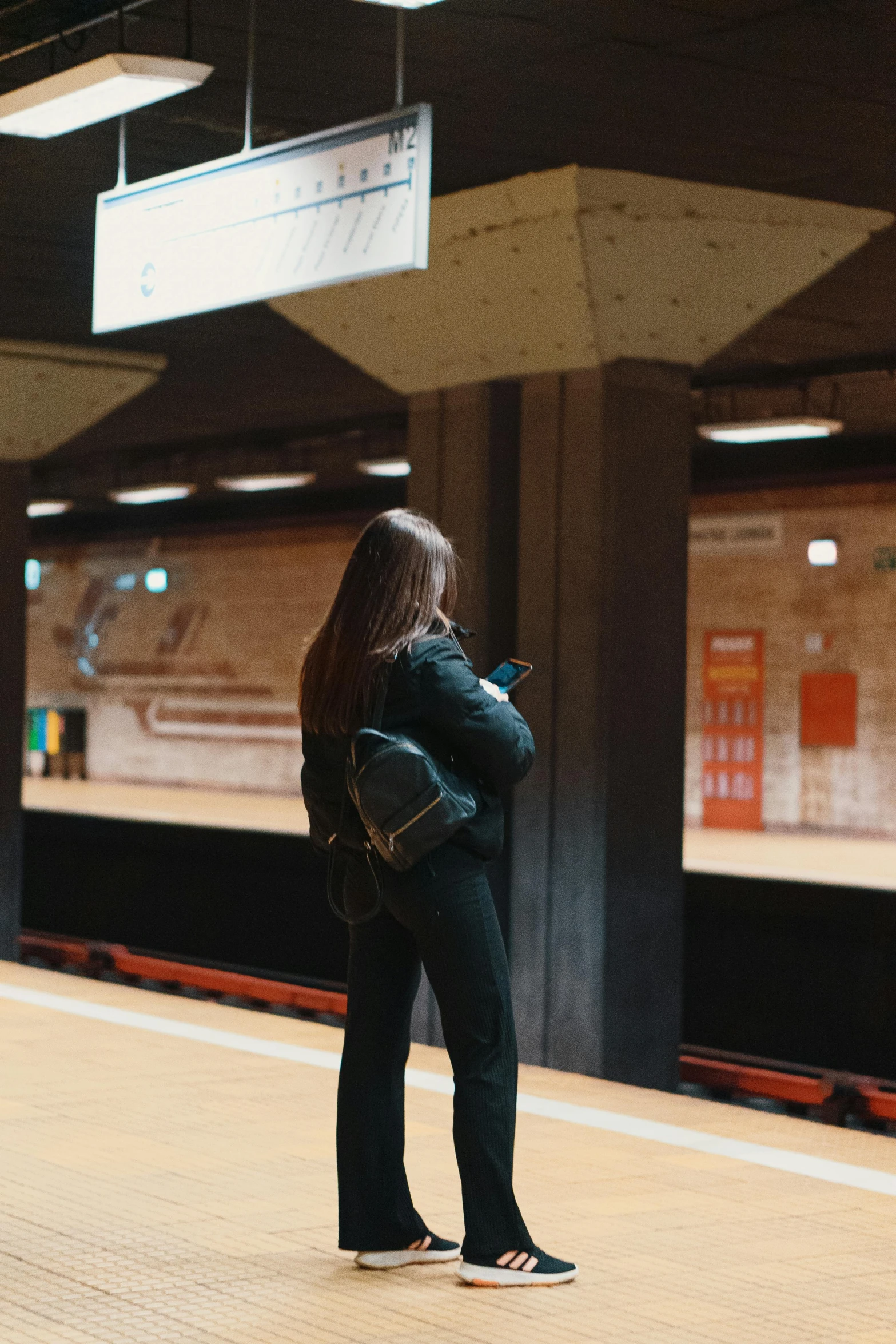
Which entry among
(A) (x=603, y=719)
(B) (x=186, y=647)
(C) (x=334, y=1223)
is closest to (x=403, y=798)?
(C) (x=334, y=1223)

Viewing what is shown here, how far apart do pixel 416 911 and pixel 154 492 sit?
15804 mm

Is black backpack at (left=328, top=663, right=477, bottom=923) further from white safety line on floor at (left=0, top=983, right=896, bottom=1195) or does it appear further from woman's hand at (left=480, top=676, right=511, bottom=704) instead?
white safety line on floor at (left=0, top=983, right=896, bottom=1195)

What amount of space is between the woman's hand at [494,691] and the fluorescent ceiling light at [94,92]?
232 centimetres

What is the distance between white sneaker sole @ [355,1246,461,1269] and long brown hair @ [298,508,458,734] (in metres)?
1.21

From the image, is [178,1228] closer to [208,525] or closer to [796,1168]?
[796,1168]

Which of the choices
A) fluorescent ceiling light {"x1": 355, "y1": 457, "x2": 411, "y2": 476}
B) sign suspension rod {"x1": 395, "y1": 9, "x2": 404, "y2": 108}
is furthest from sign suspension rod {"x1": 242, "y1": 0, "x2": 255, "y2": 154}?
fluorescent ceiling light {"x1": 355, "y1": 457, "x2": 411, "y2": 476}

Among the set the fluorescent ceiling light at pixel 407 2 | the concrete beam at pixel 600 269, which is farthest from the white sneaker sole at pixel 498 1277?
the concrete beam at pixel 600 269

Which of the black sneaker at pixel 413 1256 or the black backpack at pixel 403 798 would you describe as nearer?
the black backpack at pixel 403 798

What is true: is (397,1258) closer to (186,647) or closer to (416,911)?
(416,911)

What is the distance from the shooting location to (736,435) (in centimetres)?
1413

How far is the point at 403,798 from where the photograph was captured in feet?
12.5

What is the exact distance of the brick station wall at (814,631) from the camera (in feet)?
54.5

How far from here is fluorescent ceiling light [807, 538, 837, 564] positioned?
17062 mm

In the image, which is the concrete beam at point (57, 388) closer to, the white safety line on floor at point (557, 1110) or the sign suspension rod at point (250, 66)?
the white safety line on floor at point (557, 1110)
